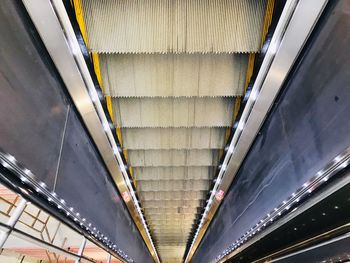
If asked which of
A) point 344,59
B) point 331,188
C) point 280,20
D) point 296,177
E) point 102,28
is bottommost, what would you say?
point 331,188

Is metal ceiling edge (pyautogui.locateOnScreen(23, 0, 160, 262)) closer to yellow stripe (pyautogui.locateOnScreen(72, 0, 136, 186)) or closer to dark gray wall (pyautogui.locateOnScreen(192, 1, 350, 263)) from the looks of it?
yellow stripe (pyautogui.locateOnScreen(72, 0, 136, 186))

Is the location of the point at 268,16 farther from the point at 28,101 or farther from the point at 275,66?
the point at 28,101

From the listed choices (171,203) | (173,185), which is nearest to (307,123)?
(173,185)

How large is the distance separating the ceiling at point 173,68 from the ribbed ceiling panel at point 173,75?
0.04 ft

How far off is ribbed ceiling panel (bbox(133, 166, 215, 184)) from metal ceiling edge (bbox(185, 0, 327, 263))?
48.8 inches

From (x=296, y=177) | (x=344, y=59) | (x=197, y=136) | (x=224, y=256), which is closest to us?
(x=344, y=59)

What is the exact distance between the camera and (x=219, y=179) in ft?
15.9

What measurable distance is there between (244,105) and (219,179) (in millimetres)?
2216

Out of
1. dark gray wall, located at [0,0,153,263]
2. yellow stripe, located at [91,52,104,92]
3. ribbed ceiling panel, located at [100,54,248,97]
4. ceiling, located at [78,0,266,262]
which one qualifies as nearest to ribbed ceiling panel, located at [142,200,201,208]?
ceiling, located at [78,0,266,262]

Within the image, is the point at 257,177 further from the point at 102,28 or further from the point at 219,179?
the point at 102,28

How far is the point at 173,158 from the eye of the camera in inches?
182

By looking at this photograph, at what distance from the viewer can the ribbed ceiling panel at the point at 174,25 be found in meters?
2.25

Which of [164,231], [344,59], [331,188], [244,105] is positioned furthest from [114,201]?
[164,231]

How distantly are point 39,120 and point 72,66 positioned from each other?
63 cm
